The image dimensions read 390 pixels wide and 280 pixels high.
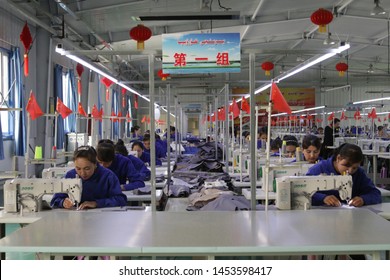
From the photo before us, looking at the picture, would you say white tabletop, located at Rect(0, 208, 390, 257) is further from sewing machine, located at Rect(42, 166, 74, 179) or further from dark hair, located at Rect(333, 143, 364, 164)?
sewing machine, located at Rect(42, 166, 74, 179)

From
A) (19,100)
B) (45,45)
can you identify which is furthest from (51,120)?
(45,45)

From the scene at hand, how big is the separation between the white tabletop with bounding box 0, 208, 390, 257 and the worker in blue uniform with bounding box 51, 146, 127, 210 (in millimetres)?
698

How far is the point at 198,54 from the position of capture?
3316 mm

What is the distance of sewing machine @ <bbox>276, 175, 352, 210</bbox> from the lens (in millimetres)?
3162

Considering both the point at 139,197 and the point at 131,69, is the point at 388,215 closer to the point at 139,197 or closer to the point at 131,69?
the point at 139,197

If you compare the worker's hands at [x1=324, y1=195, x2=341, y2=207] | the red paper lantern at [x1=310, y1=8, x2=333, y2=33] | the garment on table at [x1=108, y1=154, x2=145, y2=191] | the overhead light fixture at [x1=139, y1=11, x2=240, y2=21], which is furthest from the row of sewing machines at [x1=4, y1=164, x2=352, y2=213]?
the red paper lantern at [x1=310, y1=8, x2=333, y2=33]

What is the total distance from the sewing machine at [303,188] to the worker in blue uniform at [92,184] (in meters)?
1.26

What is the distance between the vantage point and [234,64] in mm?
3367

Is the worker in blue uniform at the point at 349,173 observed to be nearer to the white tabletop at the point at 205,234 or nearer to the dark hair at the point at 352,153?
the dark hair at the point at 352,153

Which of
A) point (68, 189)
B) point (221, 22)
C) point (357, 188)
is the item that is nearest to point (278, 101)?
point (357, 188)

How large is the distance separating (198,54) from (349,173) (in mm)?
1441

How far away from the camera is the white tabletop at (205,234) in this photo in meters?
1.95

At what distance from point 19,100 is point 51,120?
0.92 m

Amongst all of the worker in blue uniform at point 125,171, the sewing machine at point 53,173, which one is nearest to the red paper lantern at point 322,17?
the worker in blue uniform at point 125,171
